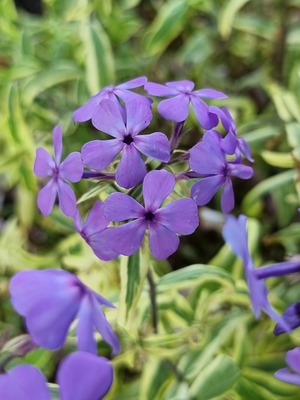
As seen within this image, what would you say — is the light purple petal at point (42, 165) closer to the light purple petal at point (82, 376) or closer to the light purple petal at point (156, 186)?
the light purple petal at point (156, 186)

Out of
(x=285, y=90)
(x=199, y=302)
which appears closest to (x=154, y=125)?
(x=285, y=90)

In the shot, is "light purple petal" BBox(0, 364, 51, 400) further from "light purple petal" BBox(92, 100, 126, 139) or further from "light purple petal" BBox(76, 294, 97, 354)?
"light purple petal" BBox(92, 100, 126, 139)

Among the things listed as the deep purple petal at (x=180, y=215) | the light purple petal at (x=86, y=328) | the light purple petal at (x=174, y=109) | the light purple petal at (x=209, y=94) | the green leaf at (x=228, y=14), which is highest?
the light purple petal at (x=174, y=109)

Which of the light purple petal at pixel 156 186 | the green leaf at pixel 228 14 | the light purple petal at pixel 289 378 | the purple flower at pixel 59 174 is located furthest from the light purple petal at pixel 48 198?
the green leaf at pixel 228 14

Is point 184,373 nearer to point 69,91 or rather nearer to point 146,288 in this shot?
point 146,288

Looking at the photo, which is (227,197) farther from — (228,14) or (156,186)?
(228,14)

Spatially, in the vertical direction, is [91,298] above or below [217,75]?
above

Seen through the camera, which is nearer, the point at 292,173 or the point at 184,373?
the point at 184,373
